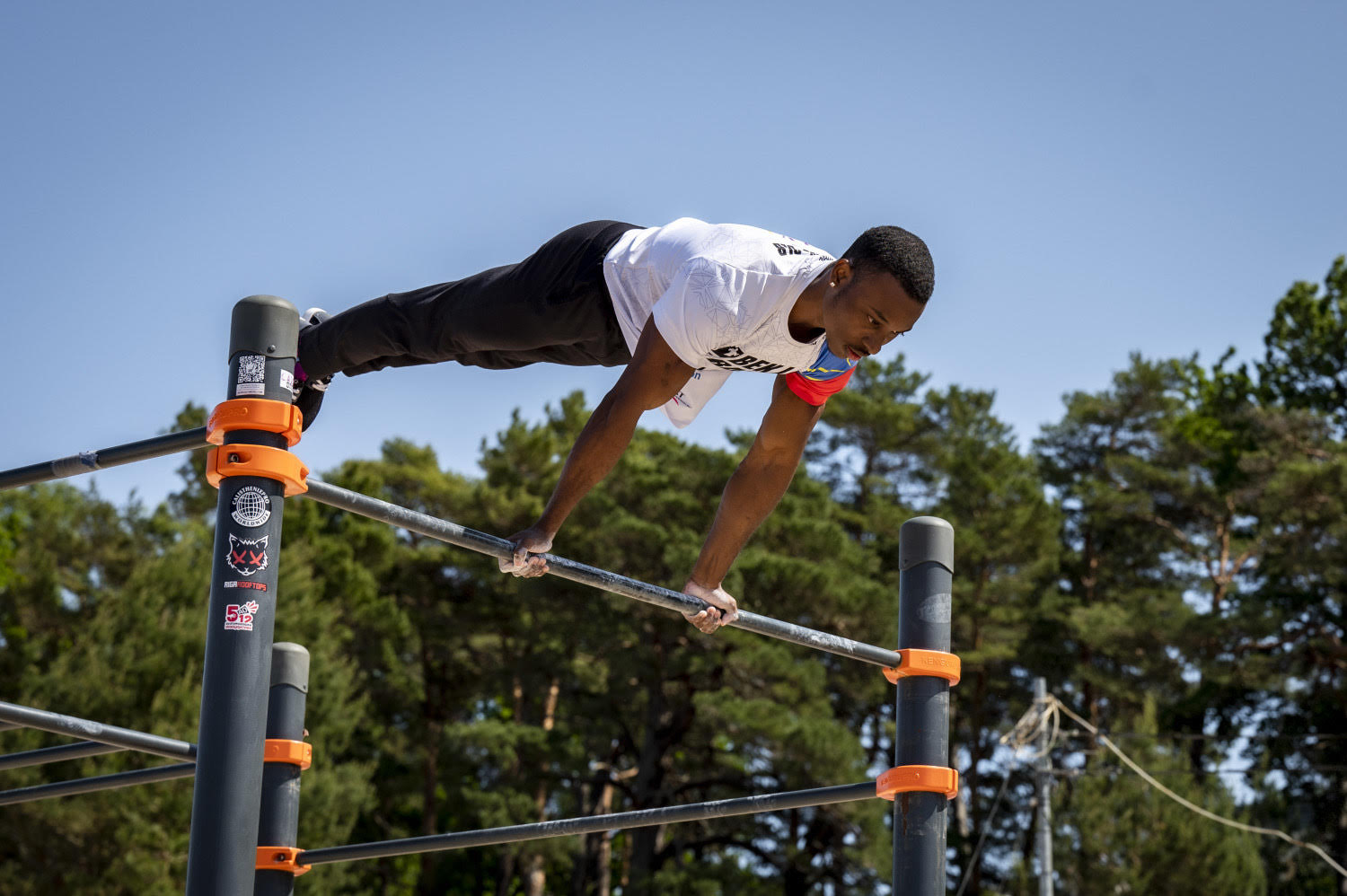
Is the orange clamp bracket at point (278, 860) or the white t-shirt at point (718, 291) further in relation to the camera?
the orange clamp bracket at point (278, 860)

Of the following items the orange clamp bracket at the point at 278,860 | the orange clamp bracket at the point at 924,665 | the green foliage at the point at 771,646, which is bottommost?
the orange clamp bracket at the point at 278,860

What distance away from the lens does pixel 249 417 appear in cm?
226

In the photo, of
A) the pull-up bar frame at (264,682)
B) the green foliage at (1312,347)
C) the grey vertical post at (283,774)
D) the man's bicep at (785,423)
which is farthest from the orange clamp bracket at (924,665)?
the green foliage at (1312,347)

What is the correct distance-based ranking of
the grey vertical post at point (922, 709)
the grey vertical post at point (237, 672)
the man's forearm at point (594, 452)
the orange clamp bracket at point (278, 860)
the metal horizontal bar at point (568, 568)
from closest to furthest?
1. the grey vertical post at point (237, 672)
2. the metal horizontal bar at point (568, 568)
3. the man's forearm at point (594, 452)
4. the grey vertical post at point (922, 709)
5. the orange clamp bracket at point (278, 860)

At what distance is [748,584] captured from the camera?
65.1ft

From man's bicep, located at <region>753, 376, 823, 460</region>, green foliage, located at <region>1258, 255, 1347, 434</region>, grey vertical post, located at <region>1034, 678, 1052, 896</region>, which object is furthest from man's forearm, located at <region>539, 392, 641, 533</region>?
green foliage, located at <region>1258, 255, 1347, 434</region>

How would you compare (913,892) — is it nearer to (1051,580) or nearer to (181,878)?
(181,878)

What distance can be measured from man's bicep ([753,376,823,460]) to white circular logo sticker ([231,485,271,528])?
4.51 ft

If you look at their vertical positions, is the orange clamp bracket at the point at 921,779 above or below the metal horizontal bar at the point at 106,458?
below

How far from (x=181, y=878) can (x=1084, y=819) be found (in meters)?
11.1

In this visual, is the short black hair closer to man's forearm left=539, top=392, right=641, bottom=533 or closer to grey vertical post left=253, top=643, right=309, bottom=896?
man's forearm left=539, top=392, right=641, bottom=533

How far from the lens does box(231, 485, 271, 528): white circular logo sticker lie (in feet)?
7.25

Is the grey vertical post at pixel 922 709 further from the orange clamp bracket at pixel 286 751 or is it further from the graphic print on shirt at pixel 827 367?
the orange clamp bracket at pixel 286 751

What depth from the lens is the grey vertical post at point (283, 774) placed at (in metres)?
3.21
